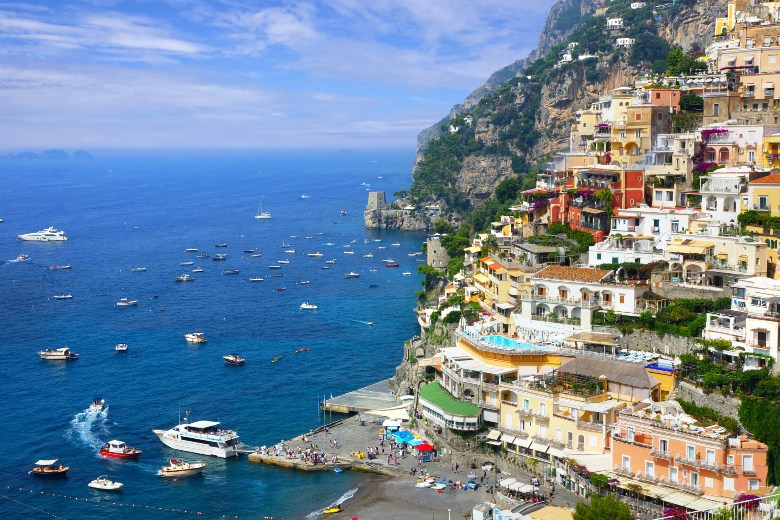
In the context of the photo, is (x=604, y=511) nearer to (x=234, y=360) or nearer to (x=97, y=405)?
(x=97, y=405)

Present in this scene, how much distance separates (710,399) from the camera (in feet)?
133

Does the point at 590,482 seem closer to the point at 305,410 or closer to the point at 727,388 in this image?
the point at 727,388

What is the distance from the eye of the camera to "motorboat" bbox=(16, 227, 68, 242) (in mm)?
140125

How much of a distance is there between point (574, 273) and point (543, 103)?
7996 cm

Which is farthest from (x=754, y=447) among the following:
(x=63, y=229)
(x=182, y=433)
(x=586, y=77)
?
(x=63, y=229)

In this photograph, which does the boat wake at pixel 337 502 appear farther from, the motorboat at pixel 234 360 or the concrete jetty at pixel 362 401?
the motorboat at pixel 234 360

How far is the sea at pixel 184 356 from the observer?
152 ft

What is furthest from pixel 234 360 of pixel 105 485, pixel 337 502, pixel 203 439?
pixel 337 502

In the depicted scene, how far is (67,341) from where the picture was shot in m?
77.2

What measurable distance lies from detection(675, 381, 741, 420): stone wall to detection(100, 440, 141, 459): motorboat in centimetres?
2913

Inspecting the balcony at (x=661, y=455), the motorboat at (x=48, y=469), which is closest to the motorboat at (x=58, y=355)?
the motorboat at (x=48, y=469)

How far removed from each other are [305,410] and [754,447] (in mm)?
29386

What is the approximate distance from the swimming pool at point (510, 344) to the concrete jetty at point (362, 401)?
9573mm

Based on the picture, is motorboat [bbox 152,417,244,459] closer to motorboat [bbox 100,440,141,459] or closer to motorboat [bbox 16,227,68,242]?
motorboat [bbox 100,440,141,459]
